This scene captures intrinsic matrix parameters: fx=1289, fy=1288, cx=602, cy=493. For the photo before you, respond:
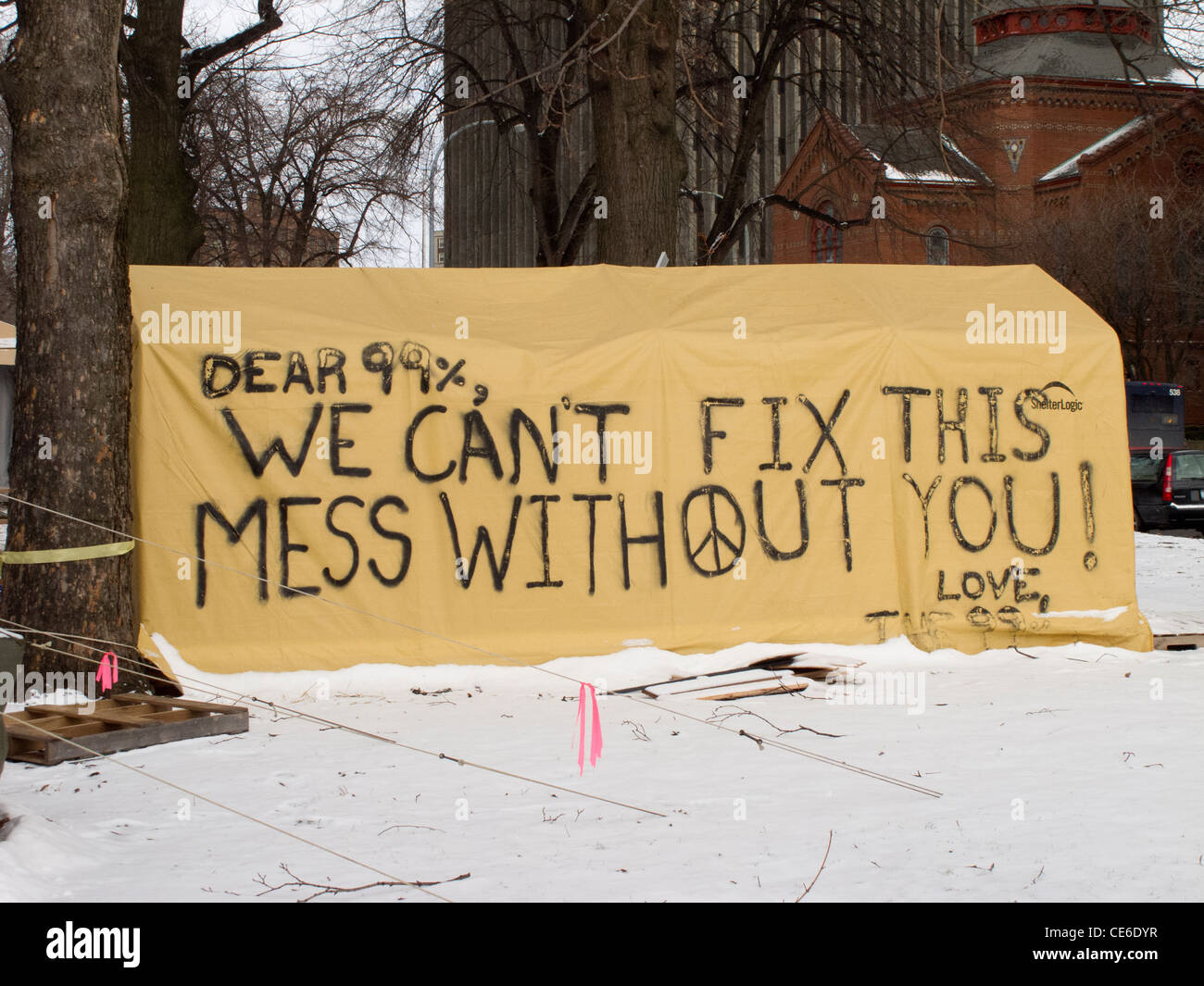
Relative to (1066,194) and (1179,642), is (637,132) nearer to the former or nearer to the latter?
(1179,642)

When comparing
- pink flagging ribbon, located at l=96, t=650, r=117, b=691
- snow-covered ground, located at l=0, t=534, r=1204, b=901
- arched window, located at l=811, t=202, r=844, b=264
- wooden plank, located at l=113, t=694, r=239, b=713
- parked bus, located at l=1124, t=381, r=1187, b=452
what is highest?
arched window, located at l=811, t=202, r=844, b=264

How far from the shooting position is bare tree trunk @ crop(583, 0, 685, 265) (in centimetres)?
1030

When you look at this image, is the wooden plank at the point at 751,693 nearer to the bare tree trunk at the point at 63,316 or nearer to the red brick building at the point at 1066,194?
the bare tree trunk at the point at 63,316

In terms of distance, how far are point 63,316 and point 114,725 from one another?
6.86 feet

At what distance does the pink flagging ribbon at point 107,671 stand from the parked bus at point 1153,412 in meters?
25.9

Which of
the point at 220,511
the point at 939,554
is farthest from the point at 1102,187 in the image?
the point at 220,511

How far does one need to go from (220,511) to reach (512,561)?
1.66 m

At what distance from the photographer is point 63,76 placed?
A: 639cm

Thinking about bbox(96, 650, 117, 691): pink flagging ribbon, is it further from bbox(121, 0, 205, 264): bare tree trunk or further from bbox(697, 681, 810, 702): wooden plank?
bbox(121, 0, 205, 264): bare tree trunk

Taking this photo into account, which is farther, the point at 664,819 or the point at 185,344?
the point at 185,344

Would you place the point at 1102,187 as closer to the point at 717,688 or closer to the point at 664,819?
the point at 717,688

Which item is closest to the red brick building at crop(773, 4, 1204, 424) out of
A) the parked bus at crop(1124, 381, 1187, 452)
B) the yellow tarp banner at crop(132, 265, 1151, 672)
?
the parked bus at crop(1124, 381, 1187, 452)

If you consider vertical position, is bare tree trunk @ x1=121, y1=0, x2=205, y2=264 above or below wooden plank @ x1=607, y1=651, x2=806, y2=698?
above

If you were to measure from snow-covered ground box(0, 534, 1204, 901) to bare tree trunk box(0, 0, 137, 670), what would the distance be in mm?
948
